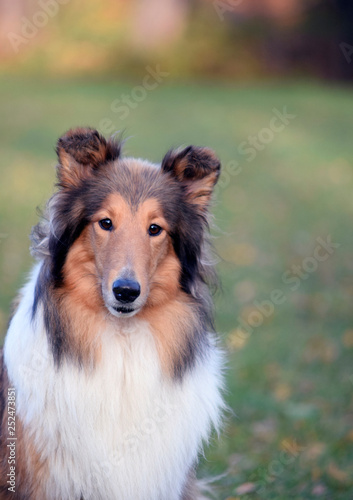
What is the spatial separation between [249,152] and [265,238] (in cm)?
678

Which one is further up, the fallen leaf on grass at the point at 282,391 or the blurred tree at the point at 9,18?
the blurred tree at the point at 9,18

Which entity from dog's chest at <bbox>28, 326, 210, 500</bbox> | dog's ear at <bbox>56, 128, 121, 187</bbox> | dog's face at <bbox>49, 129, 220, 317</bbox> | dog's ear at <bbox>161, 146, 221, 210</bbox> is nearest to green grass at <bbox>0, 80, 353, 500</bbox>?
dog's ear at <bbox>161, 146, 221, 210</bbox>

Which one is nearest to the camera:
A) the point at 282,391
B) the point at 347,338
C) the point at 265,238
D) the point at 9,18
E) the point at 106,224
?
the point at 106,224

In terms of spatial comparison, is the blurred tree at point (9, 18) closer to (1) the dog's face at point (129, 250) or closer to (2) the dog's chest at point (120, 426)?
(1) the dog's face at point (129, 250)

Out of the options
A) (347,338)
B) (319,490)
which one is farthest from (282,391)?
(319,490)

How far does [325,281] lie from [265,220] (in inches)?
142

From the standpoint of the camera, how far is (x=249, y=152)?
19375 mm

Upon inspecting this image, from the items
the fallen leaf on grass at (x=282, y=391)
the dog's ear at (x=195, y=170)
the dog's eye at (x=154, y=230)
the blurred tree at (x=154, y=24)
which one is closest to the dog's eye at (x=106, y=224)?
the dog's eye at (x=154, y=230)

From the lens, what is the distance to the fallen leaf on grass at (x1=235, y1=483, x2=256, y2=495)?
5.27 m

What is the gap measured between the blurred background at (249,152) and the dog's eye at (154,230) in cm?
55

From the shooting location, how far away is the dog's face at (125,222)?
4102mm

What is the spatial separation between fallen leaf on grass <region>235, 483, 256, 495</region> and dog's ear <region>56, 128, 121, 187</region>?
8.58ft

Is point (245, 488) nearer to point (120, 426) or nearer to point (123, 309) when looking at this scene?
point (120, 426)

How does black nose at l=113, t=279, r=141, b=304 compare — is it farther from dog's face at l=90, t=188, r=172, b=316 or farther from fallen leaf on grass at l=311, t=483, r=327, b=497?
fallen leaf on grass at l=311, t=483, r=327, b=497
